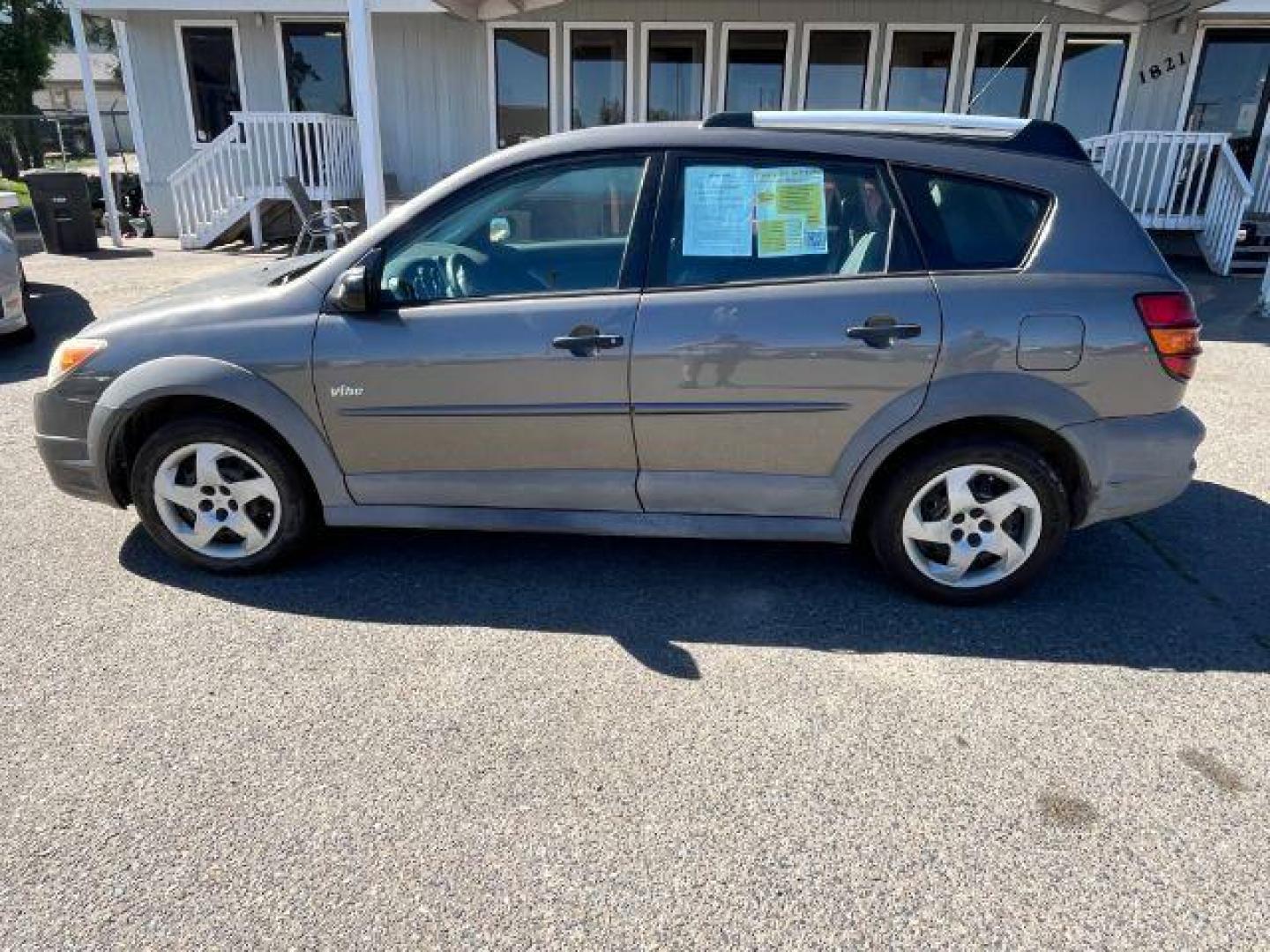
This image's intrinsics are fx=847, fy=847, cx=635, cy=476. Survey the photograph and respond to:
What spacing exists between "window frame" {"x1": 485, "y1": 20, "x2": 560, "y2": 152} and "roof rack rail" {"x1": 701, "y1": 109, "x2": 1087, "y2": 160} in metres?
9.55

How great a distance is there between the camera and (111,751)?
8.13 feet

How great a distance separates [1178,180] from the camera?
1066cm

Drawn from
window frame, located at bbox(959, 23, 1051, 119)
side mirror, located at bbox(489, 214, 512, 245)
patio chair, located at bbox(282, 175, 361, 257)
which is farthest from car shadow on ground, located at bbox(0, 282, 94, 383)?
window frame, located at bbox(959, 23, 1051, 119)

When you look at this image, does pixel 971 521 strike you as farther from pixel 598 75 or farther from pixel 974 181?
pixel 598 75

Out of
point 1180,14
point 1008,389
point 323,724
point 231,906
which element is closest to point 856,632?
point 1008,389

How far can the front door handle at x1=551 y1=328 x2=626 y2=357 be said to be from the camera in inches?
118

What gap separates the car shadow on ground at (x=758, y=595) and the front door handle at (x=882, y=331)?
3.33 ft

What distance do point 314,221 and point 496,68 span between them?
340cm

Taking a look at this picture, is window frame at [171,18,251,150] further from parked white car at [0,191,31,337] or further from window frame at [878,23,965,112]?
window frame at [878,23,965,112]

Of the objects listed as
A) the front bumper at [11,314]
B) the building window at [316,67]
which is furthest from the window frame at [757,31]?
the front bumper at [11,314]

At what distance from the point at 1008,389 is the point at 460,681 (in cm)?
211

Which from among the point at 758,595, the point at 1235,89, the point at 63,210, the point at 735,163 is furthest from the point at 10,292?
the point at 1235,89

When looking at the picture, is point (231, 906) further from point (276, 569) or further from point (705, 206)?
point (705, 206)

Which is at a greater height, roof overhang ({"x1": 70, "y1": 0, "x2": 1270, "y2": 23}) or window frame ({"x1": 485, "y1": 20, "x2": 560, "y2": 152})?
roof overhang ({"x1": 70, "y1": 0, "x2": 1270, "y2": 23})
